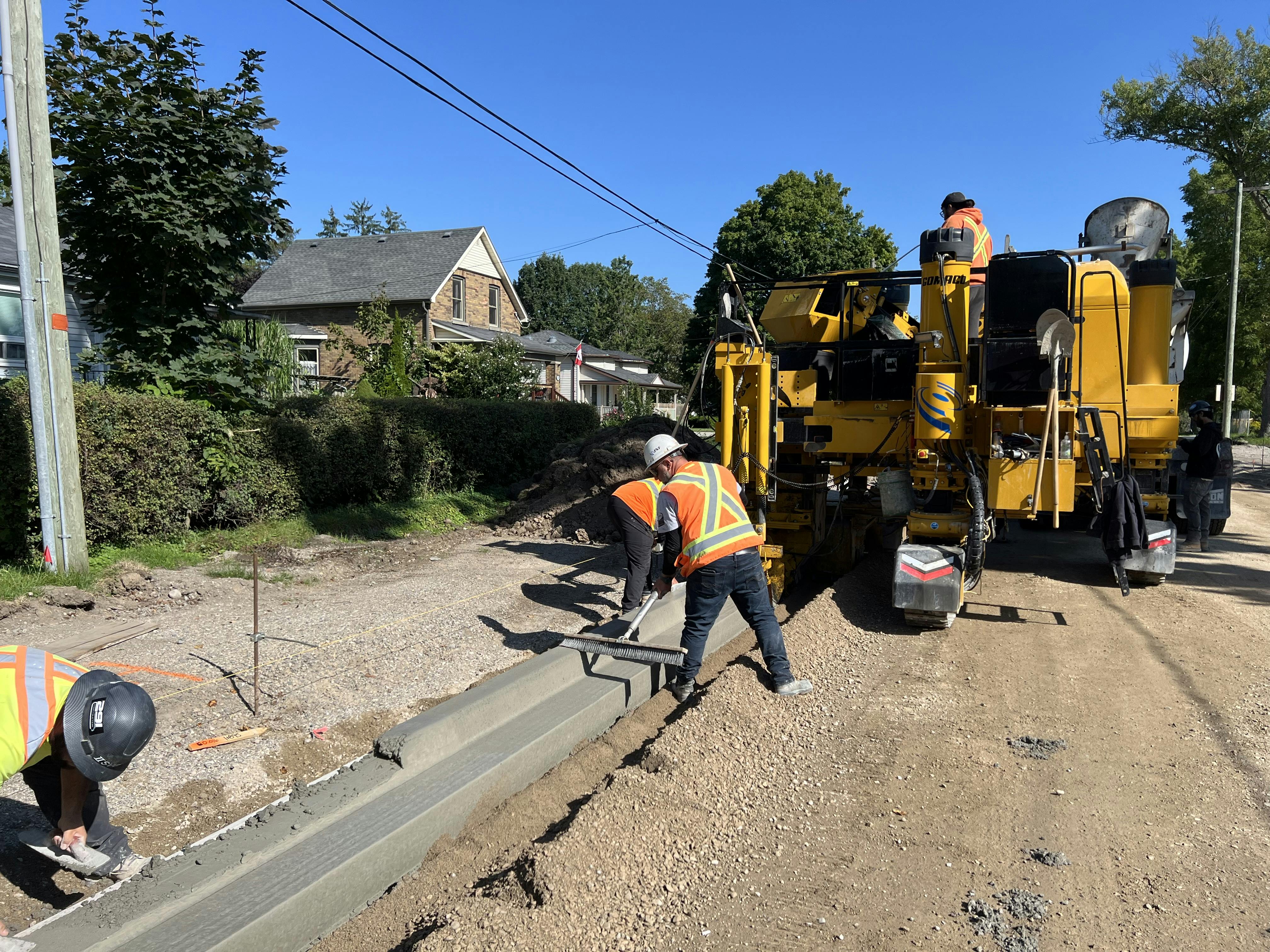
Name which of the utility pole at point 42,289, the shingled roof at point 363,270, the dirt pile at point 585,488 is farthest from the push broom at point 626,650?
the shingled roof at point 363,270

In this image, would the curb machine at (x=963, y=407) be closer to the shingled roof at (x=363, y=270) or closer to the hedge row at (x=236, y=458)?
the hedge row at (x=236, y=458)

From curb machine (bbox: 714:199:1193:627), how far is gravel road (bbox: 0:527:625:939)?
2.35m

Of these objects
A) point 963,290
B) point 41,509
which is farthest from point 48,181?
point 963,290

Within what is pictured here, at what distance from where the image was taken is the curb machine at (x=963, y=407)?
21.8ft

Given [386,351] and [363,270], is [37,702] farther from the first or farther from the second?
[363,270]

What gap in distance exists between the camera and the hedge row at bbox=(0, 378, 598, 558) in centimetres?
743

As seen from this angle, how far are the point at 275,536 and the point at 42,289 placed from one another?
3.32 meters

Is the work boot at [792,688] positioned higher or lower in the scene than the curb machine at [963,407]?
lower

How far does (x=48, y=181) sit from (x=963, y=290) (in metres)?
7.67

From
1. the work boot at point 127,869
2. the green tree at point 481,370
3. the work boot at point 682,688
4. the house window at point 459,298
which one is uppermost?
the house window at point 459,298

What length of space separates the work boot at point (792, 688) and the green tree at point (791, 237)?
24.4 metres

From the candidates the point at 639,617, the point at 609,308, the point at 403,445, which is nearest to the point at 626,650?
the point at 639,617

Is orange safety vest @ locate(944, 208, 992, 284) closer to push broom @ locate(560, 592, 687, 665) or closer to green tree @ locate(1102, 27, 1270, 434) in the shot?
push broom @ locate(560, 592, 687, 665)

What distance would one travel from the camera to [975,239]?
7246 millimetres
